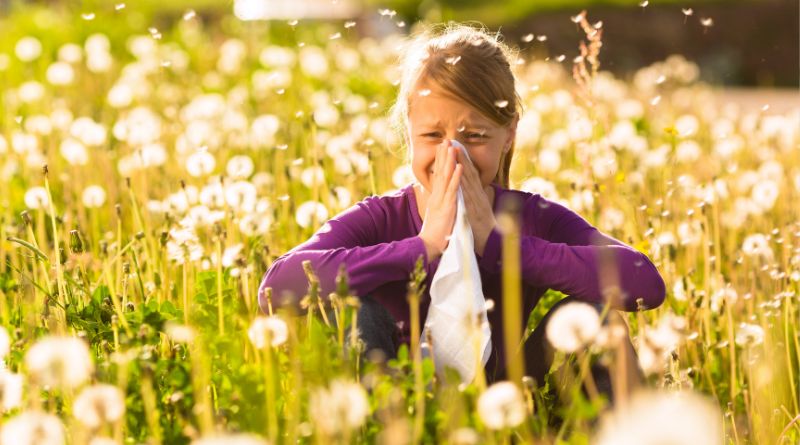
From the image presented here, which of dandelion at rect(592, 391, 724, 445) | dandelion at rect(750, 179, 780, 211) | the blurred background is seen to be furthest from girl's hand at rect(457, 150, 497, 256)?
the blurred background

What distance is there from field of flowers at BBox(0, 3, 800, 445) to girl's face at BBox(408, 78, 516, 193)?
0.94 feet

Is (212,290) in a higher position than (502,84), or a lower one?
lower

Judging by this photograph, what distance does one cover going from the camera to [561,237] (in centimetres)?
249

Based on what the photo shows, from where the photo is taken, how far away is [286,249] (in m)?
3.10

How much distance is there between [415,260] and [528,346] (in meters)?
0.34

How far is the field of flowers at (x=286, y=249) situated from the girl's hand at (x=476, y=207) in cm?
30

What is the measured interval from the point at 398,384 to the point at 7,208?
2078 millimetres

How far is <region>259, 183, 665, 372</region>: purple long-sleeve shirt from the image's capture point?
222 cm

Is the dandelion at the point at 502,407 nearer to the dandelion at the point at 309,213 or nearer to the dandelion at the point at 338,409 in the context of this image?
the dandelion at the point at 338,409

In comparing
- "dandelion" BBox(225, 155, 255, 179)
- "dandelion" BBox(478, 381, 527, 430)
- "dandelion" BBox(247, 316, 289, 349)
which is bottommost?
"dandelion" BBox(478, 381, 527, 430)

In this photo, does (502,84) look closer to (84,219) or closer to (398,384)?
(398,384)

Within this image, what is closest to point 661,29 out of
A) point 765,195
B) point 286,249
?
point 765,195

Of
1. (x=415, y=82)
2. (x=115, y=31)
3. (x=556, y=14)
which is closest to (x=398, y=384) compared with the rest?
(x=415, y=82)

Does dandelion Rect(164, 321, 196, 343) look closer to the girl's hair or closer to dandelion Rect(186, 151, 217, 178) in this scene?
the girl's hair
